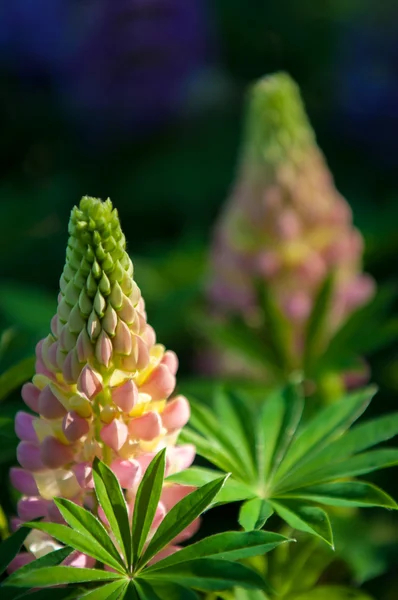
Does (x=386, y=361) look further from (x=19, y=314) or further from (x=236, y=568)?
(x=236, y=568)

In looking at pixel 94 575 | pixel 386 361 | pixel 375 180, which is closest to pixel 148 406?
pixel 94 575

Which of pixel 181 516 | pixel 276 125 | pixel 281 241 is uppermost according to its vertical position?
pixel 276 125

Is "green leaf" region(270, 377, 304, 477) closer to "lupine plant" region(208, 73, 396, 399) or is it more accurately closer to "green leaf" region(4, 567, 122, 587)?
"green leaf" region(4, 567, 122, 587)

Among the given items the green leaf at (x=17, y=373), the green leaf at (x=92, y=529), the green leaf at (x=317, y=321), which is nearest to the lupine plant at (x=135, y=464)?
the green leaf at (x=92, y=529)

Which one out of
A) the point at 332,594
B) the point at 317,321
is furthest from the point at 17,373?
the point at 317,321

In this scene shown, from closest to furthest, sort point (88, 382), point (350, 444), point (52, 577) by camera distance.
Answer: point (52, 577) → point (88, 382) → point (350, 444)

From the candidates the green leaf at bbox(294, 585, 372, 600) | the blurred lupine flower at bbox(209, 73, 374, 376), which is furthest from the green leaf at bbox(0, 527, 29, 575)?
the blurred lupine flower at bbox(209, 73, 374, 376)

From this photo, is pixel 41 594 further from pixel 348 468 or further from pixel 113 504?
pixel 348 468
